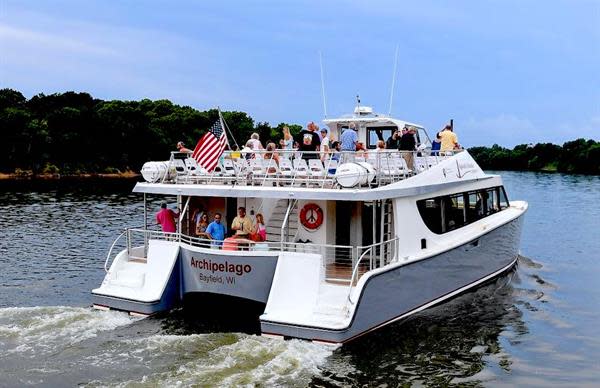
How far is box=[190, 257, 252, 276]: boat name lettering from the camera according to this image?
12.5 metres

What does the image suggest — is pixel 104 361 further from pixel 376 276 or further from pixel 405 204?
pixel 405 204

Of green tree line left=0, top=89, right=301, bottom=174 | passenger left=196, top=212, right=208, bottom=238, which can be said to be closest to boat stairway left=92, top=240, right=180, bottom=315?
passenger left=196, top=212, right=208, bottom=238

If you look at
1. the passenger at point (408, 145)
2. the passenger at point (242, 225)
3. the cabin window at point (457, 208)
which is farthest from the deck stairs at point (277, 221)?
the cabin window at point (457, 208)

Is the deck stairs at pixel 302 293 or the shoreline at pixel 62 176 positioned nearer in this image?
the deck stairs at pixel 302 293

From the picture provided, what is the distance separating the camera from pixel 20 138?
67.5 m

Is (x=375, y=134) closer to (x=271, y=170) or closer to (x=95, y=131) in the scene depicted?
(x=271, y=170)

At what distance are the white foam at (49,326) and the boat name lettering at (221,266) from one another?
6.24 ft

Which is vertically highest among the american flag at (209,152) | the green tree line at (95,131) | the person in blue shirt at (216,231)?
the green tree line at (95,131)

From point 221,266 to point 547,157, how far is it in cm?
10513

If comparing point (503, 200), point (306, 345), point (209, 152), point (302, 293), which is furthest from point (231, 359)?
point (503, 200)

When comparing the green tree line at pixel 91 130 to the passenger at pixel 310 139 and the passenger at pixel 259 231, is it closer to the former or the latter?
the passenger at pixel 310 139

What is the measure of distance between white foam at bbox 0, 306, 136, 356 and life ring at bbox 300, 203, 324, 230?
4219 mm

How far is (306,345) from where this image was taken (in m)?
11.4

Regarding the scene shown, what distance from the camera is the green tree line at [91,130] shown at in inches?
2689
